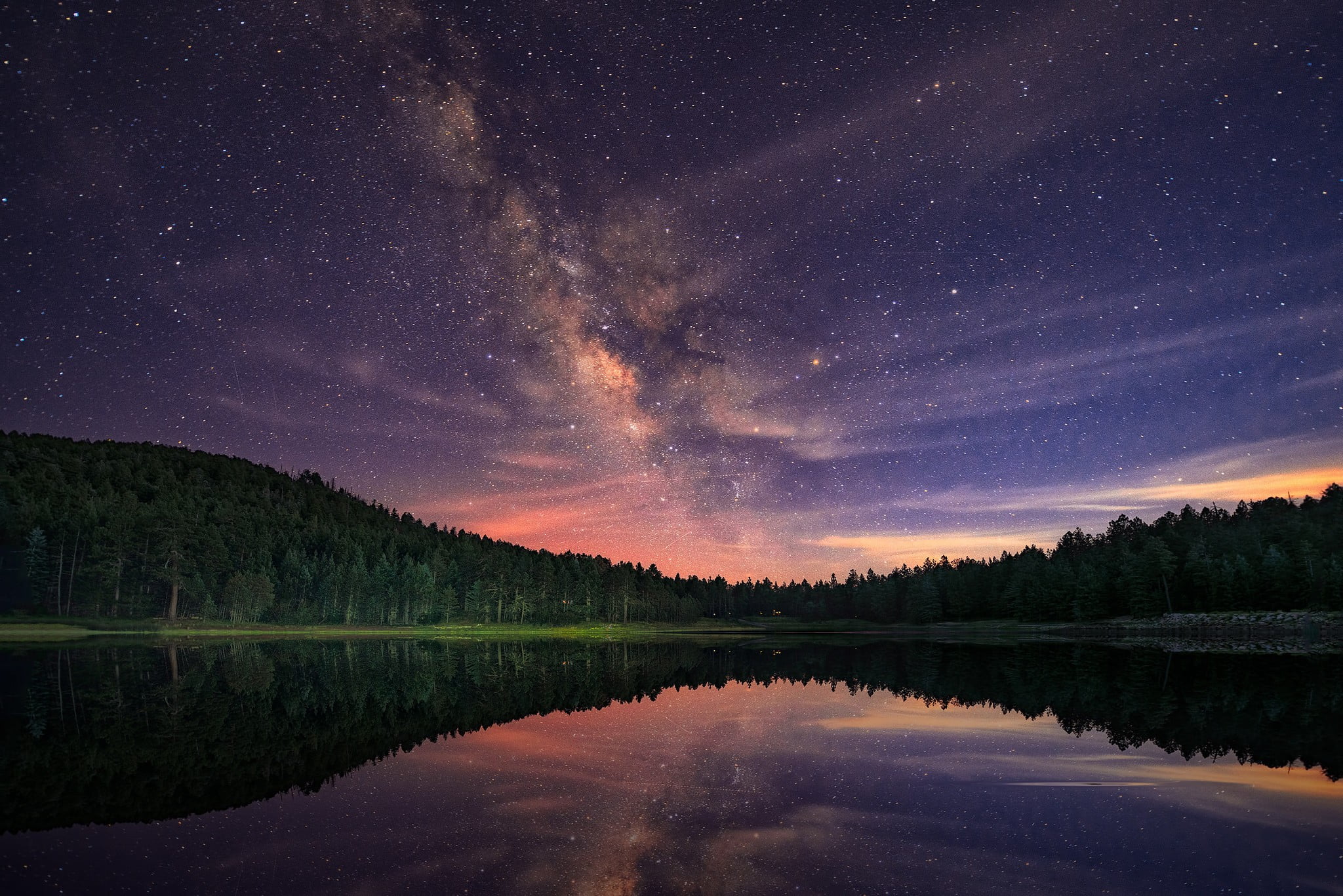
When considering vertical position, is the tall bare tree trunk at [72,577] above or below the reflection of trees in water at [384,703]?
above

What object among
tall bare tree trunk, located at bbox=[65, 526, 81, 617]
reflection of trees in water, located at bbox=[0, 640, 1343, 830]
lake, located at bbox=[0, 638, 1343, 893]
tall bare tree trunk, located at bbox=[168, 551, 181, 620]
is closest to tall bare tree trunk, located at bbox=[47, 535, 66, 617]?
tall bare tree trunk, located at bbox=[65, 526, 81, 617]

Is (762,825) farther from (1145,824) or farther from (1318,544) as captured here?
(1318,544)

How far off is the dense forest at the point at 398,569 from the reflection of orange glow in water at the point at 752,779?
117 m

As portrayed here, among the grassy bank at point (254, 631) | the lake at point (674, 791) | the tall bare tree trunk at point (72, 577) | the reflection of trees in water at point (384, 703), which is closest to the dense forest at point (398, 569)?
the tall bare tree trunk at point (72, 577)

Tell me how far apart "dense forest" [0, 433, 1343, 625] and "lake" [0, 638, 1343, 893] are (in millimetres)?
100692

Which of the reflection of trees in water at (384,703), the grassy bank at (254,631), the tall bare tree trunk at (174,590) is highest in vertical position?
the tall bare tree trunk at (174,590)

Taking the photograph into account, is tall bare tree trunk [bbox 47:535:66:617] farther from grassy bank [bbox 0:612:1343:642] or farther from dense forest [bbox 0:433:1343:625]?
grassy bank [bbox 0:612:1343:642]

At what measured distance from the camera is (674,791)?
1520cm

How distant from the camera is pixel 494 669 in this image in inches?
1988

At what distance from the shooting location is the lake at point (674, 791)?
34.7ft

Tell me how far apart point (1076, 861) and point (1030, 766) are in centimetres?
714

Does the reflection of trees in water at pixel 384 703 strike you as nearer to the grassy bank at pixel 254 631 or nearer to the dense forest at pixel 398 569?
the grassy bank at pixel 254 631

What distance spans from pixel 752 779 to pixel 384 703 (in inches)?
763

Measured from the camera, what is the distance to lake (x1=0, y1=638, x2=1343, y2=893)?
417 inches
